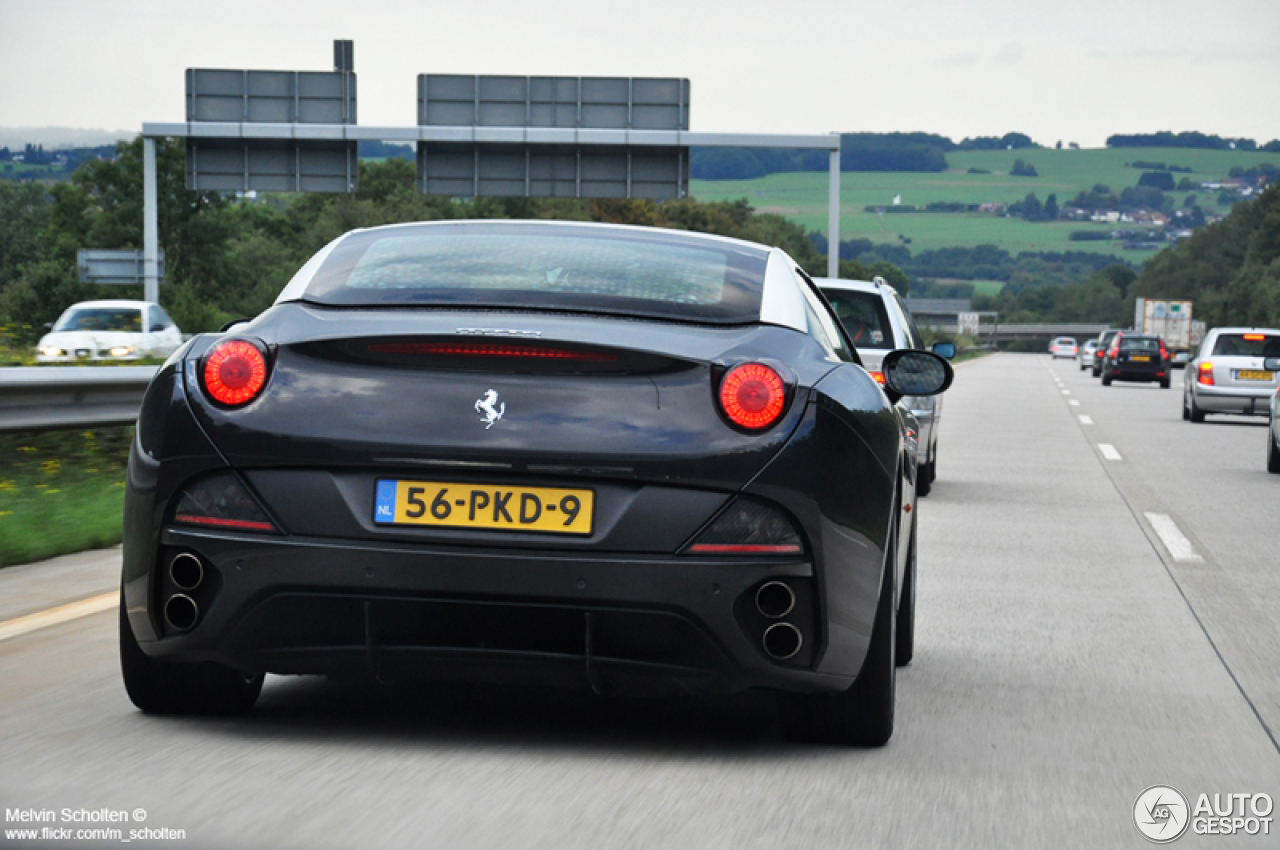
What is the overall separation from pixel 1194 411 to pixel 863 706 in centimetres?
2463

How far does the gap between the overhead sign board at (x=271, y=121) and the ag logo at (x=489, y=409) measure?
3625 cm

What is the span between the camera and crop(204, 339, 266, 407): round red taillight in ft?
14.2

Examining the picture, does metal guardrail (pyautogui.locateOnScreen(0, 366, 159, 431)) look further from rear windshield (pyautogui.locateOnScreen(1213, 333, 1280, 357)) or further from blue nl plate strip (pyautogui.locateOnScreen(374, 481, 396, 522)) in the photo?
rear windshield (pyautogui.locateOnScreen(1213, 333, 1280, 357))

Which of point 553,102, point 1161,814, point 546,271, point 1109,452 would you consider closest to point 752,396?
point 546,271

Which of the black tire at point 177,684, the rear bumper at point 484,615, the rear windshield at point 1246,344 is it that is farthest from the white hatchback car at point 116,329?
the rear bumper at point 484,615

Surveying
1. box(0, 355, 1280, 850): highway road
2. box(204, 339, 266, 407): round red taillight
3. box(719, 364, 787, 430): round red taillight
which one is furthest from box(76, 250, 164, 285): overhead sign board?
box(719, 364, 787, 430): round red taillight

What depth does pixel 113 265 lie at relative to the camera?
124 ft

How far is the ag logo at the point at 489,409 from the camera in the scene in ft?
13.8

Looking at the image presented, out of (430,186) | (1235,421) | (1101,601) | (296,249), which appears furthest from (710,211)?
(1101,601)

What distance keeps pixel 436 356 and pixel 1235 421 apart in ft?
91.0

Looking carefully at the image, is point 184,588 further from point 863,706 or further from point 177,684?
point 863,706

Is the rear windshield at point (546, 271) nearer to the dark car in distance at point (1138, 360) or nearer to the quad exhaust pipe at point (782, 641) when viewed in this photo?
the quad exhaust pipe at point (782, 641)

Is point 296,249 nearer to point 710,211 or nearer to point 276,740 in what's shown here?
point 710,211

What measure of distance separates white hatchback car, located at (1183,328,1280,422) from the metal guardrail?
18962 mm
